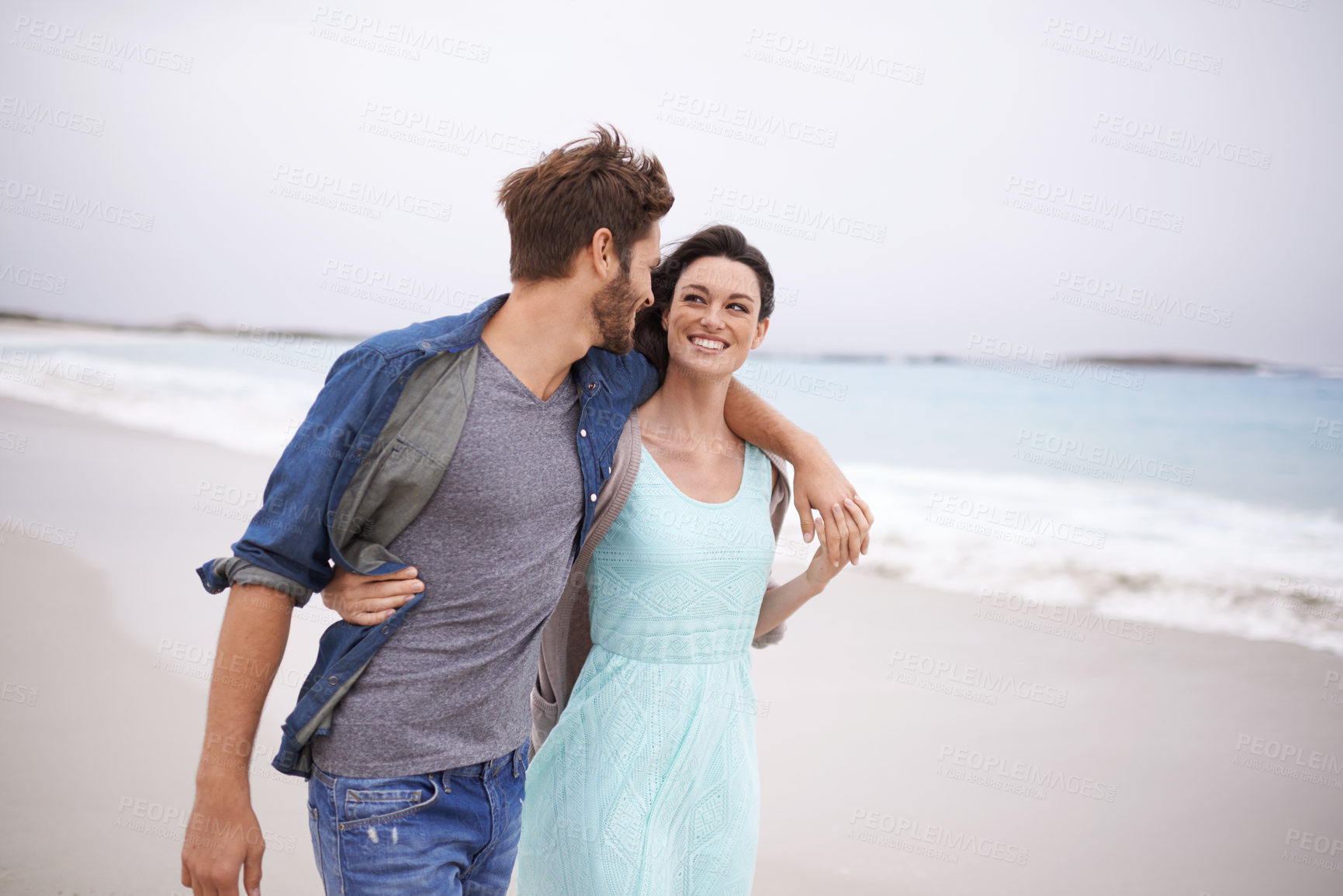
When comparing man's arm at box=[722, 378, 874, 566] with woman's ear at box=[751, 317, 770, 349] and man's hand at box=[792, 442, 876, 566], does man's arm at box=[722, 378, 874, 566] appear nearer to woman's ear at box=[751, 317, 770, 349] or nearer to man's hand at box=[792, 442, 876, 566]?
man's hand at box=[792, 442, 876, 566]

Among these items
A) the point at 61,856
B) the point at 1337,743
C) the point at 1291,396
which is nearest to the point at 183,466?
the point at 61,856

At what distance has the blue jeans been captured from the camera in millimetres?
1569

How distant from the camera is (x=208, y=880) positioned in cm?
146

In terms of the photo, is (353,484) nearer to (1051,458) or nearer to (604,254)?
(604,254)

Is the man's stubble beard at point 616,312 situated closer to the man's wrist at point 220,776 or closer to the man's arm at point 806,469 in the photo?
the man's arm at point 806,469

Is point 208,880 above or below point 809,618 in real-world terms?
above

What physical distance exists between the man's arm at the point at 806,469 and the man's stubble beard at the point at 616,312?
611mm

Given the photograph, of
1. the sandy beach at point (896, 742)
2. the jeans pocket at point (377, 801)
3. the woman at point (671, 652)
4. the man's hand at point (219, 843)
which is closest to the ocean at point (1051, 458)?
the sandy beach at point (896, 742)

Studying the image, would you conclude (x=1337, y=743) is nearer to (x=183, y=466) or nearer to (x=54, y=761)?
(x=54, y=761)

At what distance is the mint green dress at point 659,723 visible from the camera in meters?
2.01

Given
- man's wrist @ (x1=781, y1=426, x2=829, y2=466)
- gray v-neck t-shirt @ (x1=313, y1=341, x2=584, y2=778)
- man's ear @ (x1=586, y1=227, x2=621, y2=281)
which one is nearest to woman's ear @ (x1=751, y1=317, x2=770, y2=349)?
man's wrist @ (x1=781, y1=426, x2=829, y2=466)

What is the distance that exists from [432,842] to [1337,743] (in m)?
5.33

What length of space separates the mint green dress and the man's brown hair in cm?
59

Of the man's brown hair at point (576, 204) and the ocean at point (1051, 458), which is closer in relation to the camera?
the man's brown hair at point (576, 204)
